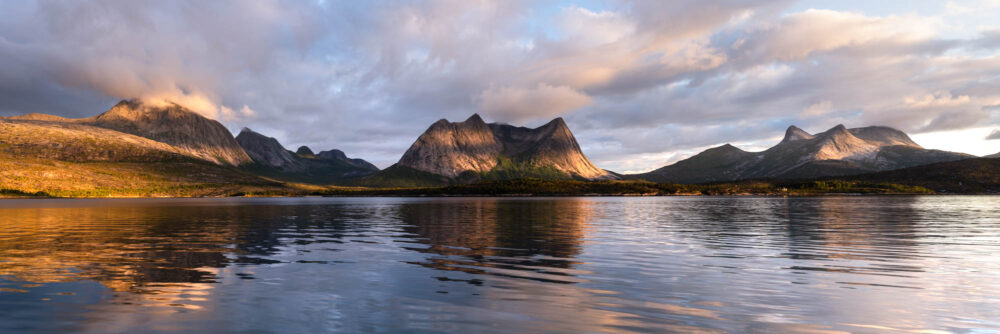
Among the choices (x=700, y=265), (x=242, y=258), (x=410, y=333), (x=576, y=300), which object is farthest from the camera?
(x=242, y=258)

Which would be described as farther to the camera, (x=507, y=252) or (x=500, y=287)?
(x=507, y=252)

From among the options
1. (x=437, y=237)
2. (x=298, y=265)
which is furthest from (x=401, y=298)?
(x=437, y=237)

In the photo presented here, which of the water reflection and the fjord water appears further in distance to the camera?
the water reflection

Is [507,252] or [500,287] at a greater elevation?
[500,287]

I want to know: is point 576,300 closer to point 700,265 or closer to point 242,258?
point 700,265

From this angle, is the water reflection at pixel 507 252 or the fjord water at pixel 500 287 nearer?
the fjord water at pixel 500 287

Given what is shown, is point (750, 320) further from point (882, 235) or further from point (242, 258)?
point (882, 235)

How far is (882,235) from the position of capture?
155 feet

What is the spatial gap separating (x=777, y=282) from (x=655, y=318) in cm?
1066

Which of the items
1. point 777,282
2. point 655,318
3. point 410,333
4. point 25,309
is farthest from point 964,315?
point 25,309

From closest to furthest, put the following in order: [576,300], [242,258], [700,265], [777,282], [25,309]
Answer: [25,309] → [576,300] → [777,282] → [700,265] → [242,258]

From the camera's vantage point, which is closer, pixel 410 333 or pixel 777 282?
pixel 410 333

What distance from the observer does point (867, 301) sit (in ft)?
60.1

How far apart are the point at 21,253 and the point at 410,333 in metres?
36.3
